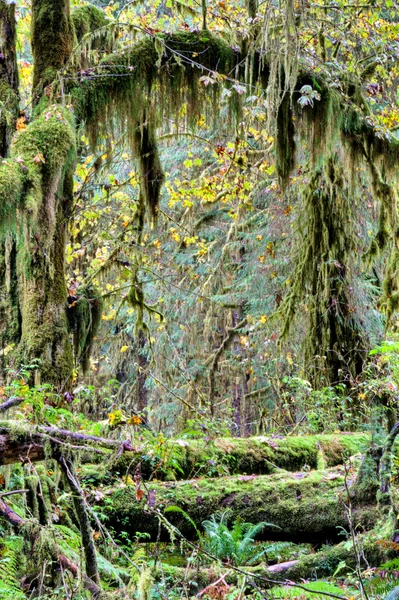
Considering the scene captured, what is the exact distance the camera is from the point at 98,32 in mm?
7043

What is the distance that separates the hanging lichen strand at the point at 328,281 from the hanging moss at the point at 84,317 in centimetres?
424

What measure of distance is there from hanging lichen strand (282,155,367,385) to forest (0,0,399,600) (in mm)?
37

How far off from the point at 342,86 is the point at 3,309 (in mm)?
5776

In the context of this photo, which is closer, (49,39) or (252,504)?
(252,504)

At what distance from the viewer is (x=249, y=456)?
745cm

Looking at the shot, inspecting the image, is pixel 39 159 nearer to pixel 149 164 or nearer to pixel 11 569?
pixel 149 164

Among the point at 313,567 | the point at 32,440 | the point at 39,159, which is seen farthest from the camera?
the point at 39,159

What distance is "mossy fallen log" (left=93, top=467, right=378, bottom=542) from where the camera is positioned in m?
5.96

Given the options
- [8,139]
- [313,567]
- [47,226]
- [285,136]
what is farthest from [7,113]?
[313,567]

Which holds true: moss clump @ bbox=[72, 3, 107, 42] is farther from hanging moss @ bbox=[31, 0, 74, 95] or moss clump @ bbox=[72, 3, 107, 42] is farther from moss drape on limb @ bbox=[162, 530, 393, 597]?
moss drape on limb @ bbox=[162, 530, 393, 597]

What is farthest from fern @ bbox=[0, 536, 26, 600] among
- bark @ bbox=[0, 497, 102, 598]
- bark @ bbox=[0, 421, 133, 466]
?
bark @ bbox=[0, 421, 133, 466]

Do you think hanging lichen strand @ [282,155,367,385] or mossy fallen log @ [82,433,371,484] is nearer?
mossy fallen log @ [82,433,371,484]

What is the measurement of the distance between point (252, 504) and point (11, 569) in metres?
2.69

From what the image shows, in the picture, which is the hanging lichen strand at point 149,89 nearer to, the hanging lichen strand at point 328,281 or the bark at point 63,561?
the hanging lichen strand at point 328,281
